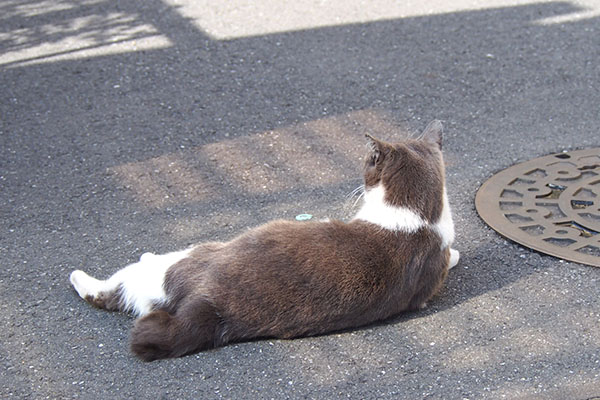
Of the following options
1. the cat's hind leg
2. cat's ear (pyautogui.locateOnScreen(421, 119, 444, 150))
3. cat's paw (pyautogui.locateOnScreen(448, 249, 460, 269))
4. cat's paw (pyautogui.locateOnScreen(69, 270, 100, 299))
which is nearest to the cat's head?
cat's ear (pyautogui.locateOnScreen(421, 119, 444, 150))

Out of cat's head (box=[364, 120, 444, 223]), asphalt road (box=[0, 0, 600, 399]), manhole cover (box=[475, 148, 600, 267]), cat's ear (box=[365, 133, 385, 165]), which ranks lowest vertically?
manhole cover (box=[475, 148, 600, 267])

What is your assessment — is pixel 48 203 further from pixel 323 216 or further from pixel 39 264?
pixel 323 216

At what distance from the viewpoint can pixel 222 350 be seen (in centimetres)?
330

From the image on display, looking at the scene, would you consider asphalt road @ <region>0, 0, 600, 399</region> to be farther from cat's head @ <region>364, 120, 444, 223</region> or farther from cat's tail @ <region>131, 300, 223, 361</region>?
cat's head @ <region>364, 120, 444, 223</region>

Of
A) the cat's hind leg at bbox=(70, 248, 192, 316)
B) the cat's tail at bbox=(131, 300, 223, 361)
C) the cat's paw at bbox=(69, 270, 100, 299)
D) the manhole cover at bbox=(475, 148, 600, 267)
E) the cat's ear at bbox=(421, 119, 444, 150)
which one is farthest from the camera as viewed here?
the manhole cover at bbox=(475, 148, 600, 267)

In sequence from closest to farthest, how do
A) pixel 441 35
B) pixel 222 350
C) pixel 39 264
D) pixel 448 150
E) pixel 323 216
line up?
pixel 222 350 < pixel 39 264 < pixel 323 216 < pixel 448 150 < pixel 441 35

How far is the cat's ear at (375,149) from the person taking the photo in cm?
349

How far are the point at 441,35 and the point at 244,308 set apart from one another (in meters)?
4.20

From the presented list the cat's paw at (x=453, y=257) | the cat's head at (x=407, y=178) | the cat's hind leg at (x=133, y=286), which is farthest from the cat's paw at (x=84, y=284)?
the cat's paw at (x=453, y=257)

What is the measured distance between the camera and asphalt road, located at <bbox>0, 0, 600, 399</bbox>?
3201 mm

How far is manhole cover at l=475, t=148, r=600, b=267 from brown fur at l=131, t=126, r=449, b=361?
0.78 m

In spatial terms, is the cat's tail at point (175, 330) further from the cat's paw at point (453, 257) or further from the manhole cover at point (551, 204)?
the manhole cover at point (551, 204)

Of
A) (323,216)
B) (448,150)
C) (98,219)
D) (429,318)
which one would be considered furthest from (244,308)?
(448,150)

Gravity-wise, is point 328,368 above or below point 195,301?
below
